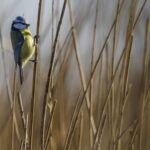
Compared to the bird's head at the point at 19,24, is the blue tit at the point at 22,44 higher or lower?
lower

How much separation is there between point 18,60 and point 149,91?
0.51 metres

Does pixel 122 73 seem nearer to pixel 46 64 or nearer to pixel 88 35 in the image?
pixel 88 35

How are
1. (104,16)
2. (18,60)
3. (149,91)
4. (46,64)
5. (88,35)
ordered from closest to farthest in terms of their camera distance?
(149,91) → (18,60) → (104,16) → (88,35) → (46,64)

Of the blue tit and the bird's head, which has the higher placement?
the bird's head

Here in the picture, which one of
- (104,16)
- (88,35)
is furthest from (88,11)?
(88,35)

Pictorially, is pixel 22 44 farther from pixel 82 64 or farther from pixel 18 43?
pixel 82 64

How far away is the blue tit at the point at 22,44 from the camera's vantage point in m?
1.04

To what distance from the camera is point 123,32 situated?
3.98 ft

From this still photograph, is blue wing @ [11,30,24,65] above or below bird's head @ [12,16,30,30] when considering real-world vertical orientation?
below

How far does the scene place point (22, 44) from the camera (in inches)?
41.4

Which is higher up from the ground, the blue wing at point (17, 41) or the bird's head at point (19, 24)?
the bird's head at point (19, 24)

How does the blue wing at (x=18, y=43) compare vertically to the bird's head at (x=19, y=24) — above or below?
below

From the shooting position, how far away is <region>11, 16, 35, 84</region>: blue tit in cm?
104

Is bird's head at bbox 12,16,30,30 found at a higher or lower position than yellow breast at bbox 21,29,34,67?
higher
